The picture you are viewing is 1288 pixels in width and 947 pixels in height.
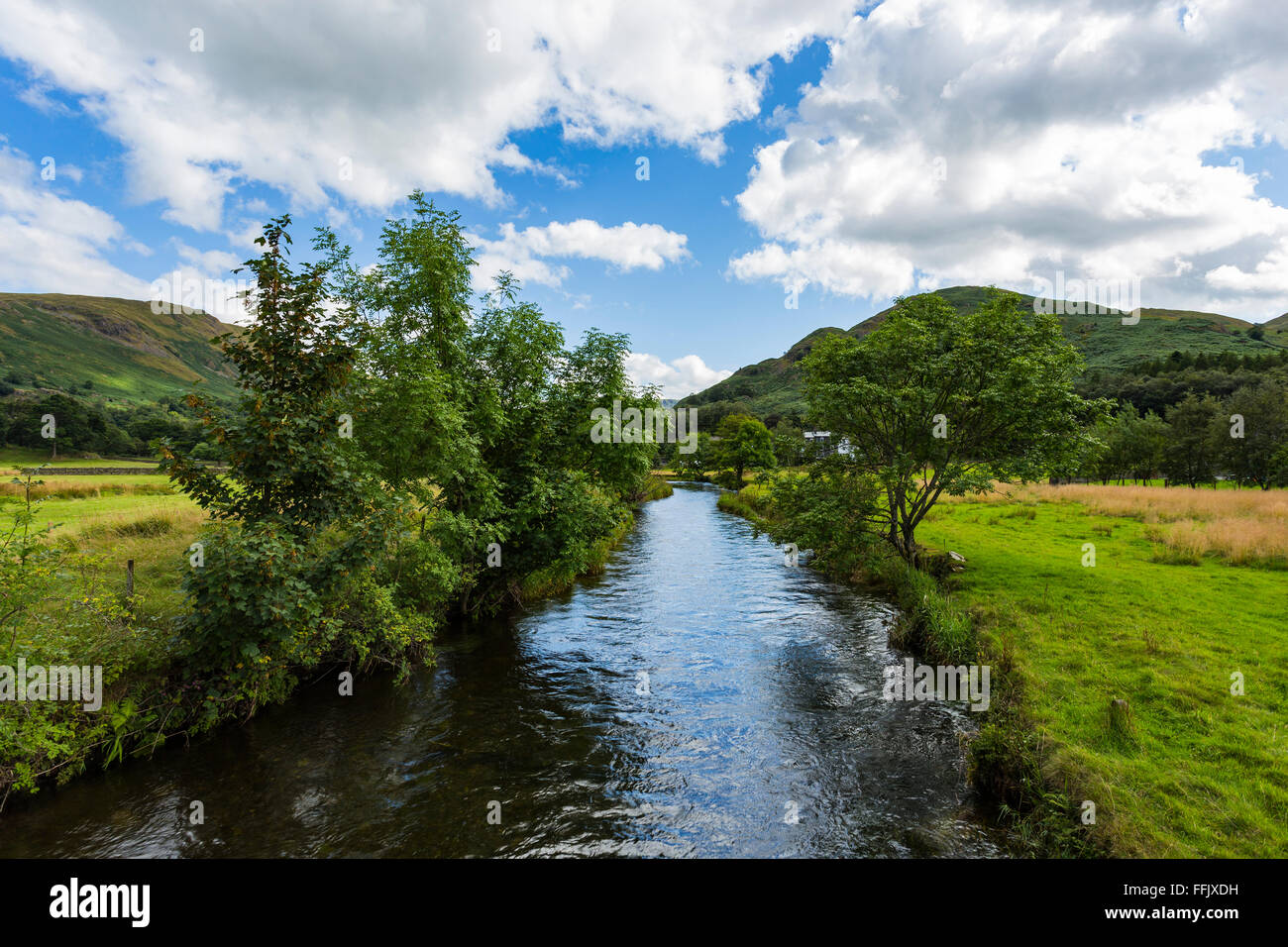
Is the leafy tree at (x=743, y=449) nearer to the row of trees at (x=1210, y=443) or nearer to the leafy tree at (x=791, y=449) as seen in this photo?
the row of trees at (x=1210, y=443)

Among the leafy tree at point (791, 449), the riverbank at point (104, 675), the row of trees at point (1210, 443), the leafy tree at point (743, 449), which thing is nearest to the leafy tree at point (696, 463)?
the leafy tree at point (743, 449)

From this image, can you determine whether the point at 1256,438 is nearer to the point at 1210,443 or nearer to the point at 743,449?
the point at 1210,443

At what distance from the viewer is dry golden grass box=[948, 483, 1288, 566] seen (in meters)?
20.0

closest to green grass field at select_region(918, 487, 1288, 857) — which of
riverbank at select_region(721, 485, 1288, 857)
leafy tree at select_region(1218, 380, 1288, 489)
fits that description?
riverbank at select_region(721, 485, 1288, 857)

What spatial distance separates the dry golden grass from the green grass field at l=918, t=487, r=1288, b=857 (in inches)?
31.6

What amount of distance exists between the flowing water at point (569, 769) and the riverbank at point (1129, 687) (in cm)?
134

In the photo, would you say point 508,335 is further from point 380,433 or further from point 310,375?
point 310,375

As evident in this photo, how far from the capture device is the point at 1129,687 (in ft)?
34.4

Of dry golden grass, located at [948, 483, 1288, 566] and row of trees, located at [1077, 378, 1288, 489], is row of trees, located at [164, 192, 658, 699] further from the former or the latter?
row of trees, located at [1077, 378, 1288, 489]

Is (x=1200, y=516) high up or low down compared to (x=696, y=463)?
down

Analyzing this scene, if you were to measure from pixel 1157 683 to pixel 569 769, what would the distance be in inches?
458

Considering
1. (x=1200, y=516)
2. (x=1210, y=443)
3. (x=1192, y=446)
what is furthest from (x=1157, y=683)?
(x=1192, y=446)

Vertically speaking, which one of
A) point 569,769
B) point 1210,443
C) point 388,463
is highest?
point 1210,443
